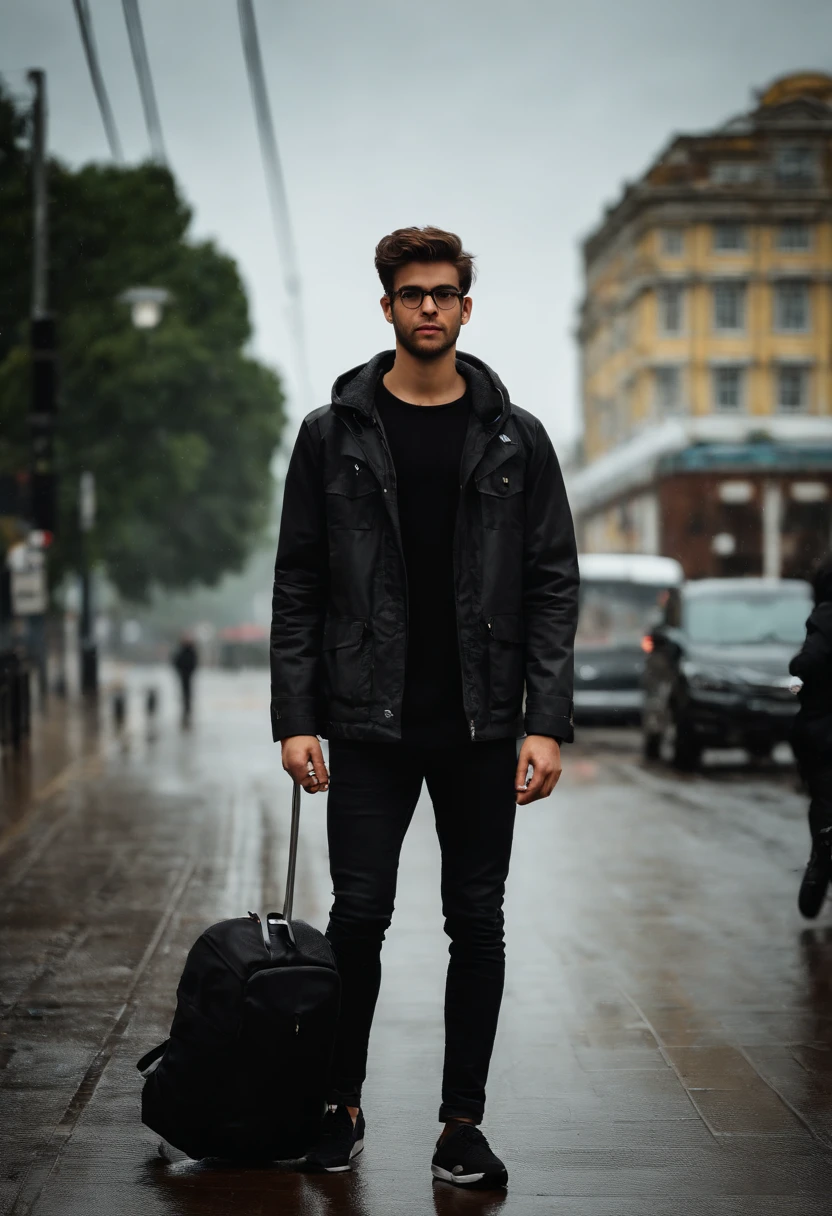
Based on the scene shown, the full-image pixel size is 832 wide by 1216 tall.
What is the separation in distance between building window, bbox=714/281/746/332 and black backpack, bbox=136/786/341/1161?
62.1 meters

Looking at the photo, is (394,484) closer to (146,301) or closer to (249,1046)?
(249,1046)

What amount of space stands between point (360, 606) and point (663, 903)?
4822mm

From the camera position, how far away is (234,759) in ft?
62.5

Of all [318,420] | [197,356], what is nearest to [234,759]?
[318,420]

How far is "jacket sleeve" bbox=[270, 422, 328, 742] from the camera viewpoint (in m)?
4.34

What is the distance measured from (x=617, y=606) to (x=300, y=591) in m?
26.5

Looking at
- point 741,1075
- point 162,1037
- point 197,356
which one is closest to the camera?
point 741,1075

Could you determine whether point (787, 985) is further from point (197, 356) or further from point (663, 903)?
point (197, 356)

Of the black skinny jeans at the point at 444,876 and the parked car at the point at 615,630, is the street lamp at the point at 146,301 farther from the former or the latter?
the black skinny jeans at the point at 444,876

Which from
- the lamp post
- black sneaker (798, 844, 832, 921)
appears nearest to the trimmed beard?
black sneaker (798, 844, 832, 921)

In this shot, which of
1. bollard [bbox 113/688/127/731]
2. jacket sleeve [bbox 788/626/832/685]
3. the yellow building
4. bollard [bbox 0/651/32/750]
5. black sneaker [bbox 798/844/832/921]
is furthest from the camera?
the yellow building

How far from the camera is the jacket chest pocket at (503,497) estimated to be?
4305 mm

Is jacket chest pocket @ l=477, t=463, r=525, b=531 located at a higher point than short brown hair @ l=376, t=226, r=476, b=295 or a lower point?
lower

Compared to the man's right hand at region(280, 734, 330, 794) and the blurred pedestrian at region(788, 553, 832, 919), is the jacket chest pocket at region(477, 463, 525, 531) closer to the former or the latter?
the man's right hand at region(280, 734, 330, 794)
